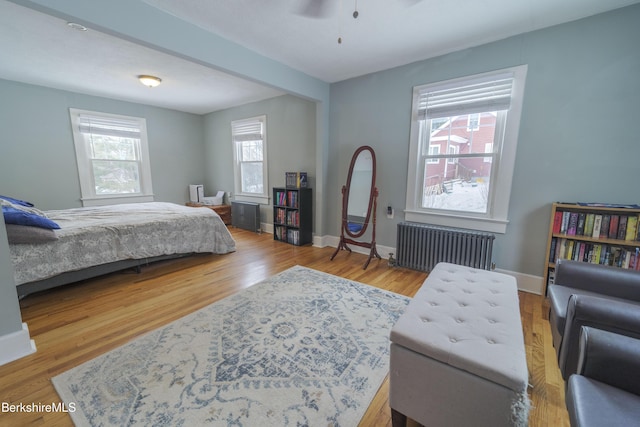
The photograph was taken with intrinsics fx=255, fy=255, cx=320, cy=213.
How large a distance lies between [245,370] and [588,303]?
1.83 meters

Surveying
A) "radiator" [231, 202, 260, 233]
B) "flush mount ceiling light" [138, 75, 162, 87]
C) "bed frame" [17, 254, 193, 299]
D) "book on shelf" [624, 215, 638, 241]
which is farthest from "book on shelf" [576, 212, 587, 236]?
"flush mount ceiling light" [138, 75, 162, 87]

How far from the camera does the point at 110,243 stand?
2.72 m

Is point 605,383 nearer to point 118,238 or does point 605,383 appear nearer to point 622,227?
point 622,227

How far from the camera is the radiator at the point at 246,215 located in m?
5.14

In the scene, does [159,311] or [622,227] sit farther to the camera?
[159,311]

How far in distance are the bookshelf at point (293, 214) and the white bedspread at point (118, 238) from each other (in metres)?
0.94

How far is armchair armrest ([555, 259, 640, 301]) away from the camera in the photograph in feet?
4.99

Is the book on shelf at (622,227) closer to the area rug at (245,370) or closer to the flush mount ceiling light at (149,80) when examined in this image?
the area rug at (245,370)

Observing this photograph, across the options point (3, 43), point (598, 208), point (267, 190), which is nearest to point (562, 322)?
point (598, 208)

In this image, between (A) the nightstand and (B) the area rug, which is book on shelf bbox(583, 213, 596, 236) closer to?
(B) the area rug

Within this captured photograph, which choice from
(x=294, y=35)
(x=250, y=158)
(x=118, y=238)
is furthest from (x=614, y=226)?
(x=250, y=158)

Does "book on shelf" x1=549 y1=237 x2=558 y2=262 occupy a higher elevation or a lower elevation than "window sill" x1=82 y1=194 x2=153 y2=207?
lower

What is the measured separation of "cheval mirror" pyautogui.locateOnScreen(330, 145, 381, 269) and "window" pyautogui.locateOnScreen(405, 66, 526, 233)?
0.52 m

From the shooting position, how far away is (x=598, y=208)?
6.88ft
